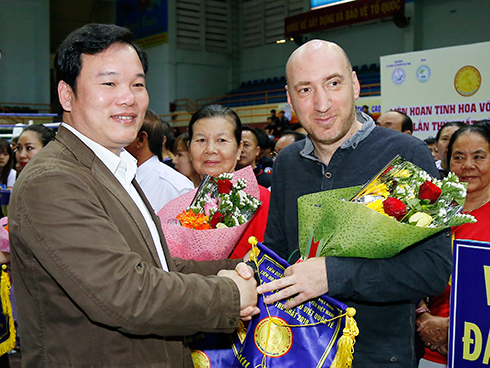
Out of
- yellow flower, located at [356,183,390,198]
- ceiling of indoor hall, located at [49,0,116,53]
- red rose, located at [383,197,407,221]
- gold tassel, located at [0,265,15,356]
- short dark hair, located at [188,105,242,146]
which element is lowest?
gold tassel, located at [0,265,15,356]

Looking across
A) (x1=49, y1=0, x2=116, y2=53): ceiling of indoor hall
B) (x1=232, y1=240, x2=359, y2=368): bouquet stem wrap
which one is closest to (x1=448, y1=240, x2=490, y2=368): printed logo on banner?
(x1=232, y1=240, x2=359, y2=368): bouquet stem wrap

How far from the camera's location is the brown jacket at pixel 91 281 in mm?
1117

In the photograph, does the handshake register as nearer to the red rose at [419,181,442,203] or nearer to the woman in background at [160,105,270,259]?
the red rose at [419,181,442,203]

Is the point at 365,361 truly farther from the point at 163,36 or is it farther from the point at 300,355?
the point at 163,36

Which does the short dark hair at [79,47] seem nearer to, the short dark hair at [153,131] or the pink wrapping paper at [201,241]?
the pink wrapping paper at [201,241]

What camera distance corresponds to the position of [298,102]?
1627 millimetres

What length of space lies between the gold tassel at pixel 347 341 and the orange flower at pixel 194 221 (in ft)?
2.46

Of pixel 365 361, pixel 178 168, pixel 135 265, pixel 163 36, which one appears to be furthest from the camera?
pixel 163 36

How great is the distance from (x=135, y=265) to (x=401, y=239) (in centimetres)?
68

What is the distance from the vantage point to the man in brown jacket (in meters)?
1.12

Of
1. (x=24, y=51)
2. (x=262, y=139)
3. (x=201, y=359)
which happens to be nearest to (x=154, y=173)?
(x=201, y=359)

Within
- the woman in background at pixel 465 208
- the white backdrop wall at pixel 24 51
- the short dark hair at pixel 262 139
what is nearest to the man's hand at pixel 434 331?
the woman in background at pixel 465 208

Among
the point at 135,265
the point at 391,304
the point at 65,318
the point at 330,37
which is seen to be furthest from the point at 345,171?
the point at 330,37

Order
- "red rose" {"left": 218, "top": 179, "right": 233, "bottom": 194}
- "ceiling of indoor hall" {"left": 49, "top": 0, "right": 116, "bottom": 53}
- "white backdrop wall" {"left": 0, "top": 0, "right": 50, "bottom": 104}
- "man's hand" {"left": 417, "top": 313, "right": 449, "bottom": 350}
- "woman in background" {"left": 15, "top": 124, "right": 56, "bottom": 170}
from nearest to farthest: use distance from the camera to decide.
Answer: "red rose" {"left": 218, "top": 179, "right": 233, "bottom": 194} < "man's hand" {"left": 417, "top": 313, "right": 449, "bottom": 350} < "woman in background" {"left": 15, "top": 124, "right": 56, "bottom": 170} < "white backdrop wall" {"left": 0, "top": 0, "right": 50, "bottom": 104} < "ceiling of indoor hall" {"left": 49, "top": 0, "right": 116, "bottom": 53}
